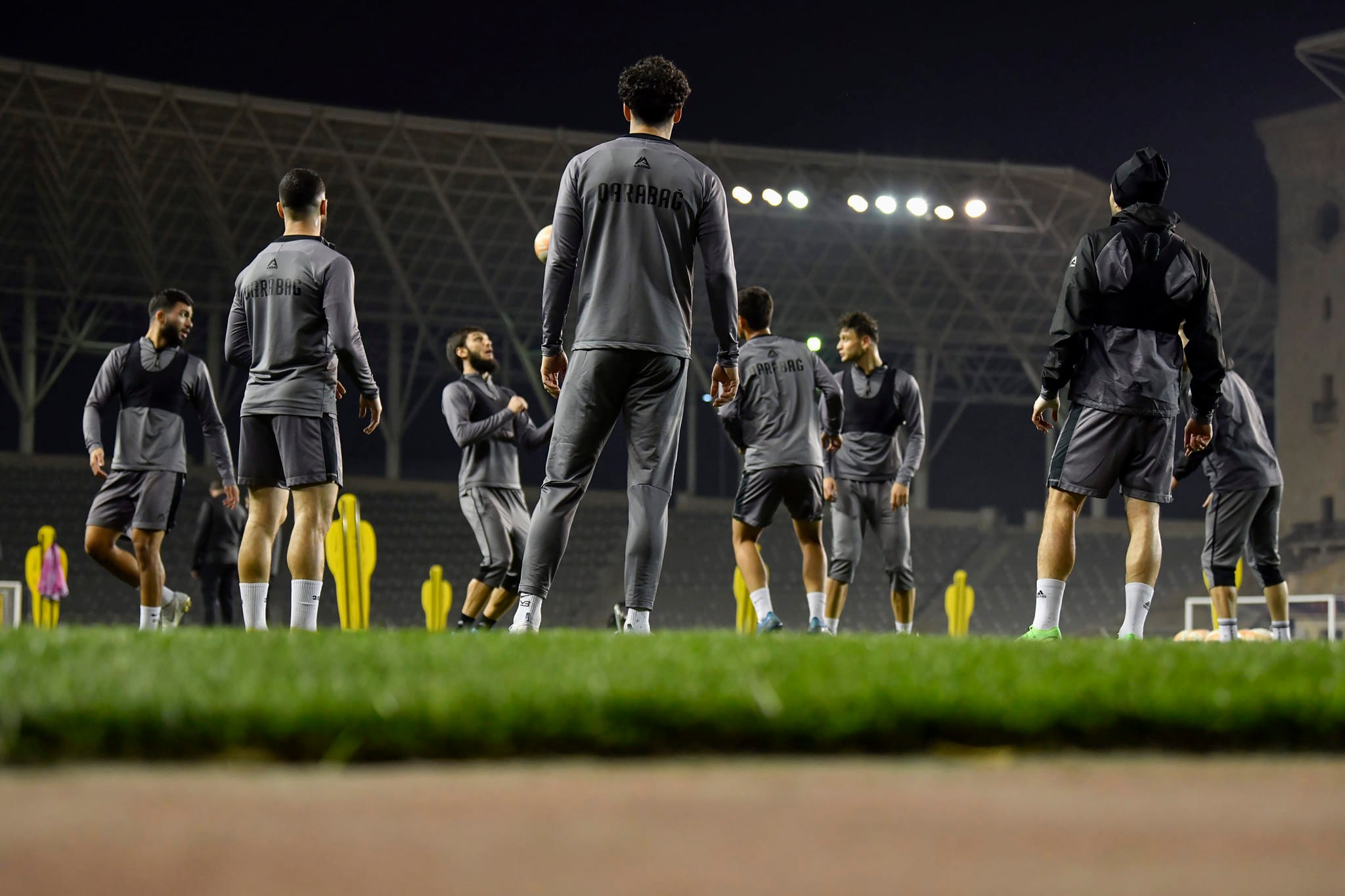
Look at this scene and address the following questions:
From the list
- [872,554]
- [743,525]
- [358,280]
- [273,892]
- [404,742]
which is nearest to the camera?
[273,892]

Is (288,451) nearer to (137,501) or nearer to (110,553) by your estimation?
(137,501)

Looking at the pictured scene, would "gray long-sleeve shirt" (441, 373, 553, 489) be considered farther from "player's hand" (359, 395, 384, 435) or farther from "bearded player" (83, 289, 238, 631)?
"player's hand" (359, 395, 384, 435)

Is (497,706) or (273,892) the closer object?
(273,892)

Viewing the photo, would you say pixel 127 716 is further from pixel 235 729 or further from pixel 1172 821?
pixel 1172 821

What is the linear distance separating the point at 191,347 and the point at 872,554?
2287 cm

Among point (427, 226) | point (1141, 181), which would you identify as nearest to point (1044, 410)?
point (1141, 181)

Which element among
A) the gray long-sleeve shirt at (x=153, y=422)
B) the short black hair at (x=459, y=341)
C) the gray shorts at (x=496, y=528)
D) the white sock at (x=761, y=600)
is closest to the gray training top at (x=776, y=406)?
the white sock at (x=761, y=600)

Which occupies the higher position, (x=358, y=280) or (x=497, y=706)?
(x=358, y=280)

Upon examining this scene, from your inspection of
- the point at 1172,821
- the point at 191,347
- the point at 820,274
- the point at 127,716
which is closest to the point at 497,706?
the point at 127,716

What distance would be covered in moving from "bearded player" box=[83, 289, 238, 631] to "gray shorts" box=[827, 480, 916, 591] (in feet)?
14.3

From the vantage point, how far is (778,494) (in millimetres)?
9070

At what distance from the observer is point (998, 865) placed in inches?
64.9

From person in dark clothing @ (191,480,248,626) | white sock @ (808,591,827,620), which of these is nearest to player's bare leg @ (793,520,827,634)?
white sock @ (808,591,827,620)

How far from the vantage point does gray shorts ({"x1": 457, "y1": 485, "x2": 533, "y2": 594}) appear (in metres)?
9.82
